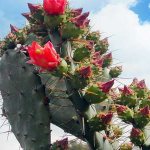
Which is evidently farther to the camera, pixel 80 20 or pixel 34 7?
pixel 34 7

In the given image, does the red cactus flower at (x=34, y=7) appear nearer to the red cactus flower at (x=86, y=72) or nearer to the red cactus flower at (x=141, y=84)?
the red cactus flower at (x=86, y=72)

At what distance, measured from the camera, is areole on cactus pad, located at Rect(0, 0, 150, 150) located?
115 inches

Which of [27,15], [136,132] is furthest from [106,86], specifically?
[27,15]

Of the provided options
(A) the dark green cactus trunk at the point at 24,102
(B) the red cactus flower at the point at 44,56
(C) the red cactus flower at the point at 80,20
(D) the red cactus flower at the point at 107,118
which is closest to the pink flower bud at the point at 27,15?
(A) the dark green cactus trunk at the point at 24,102

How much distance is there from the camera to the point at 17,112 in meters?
3.39

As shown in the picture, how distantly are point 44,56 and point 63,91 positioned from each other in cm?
38

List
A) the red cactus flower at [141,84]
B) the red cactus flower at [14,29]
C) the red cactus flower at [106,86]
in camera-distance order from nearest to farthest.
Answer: the red cactus flower at [106,86], the red cactus flower at [141,84], the red cactus flower at [14,29]

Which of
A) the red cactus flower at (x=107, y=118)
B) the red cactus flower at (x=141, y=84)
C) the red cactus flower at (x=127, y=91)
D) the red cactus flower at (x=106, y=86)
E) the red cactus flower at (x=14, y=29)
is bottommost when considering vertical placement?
the red cactus flower at (x=107, y=118)

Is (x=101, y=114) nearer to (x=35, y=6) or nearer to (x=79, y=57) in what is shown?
(x=79, y=57)

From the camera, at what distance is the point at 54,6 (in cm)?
303

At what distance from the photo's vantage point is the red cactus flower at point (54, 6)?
3.04m

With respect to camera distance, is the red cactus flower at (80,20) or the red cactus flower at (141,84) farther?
the red cactus flower at (141,84)

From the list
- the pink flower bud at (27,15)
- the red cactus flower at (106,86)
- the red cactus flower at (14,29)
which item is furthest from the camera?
the red cactus flower at (14,29)

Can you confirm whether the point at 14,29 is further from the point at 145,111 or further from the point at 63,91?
the point at 145,111
